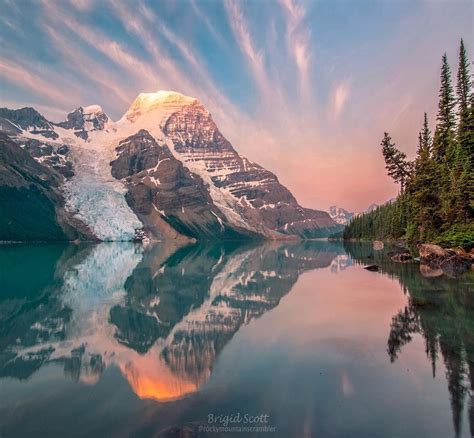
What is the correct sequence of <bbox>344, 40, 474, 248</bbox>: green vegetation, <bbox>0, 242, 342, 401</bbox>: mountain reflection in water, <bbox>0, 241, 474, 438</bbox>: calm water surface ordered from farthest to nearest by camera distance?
<bbox>344, 40, 474, 248</bbox>: green vegetation
<bbox>0, 242, 342, 401</bbox>: mountain reflection in water
<bbox>0, 241, 474, 438</bbox>: calm water surface

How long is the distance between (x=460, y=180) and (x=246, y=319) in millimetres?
40289

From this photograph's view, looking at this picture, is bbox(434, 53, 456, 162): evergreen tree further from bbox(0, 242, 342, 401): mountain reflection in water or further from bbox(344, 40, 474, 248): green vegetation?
bbox(0, 242, 342, 401): mountain reflection in water

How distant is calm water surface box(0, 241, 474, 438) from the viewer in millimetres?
9953

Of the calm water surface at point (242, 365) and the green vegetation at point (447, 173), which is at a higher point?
the green vegetation at point (447, 173)

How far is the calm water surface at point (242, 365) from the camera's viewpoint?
32.7 feet

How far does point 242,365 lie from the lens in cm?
1463

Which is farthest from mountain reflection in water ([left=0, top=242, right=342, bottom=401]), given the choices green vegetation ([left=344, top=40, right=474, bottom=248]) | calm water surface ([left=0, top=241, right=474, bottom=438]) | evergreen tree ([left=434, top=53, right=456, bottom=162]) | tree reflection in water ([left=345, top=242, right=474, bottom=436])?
evergreen tree ([left=434, top=53, right=456, bottom=162])

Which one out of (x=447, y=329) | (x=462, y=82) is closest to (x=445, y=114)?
(x=462, y=82)

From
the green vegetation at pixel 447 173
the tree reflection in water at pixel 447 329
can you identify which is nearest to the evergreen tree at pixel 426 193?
the green vegetation at pixel 447 173

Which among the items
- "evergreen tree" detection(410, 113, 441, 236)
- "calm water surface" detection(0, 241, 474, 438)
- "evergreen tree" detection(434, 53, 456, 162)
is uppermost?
"evergreen tree" detection(434, 53, 456, 162)

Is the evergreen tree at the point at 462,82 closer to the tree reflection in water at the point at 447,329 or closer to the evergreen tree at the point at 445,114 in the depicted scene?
the evergreen tree at the point at 445,114

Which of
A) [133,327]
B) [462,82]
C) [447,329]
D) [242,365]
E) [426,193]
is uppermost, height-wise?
[462,82]

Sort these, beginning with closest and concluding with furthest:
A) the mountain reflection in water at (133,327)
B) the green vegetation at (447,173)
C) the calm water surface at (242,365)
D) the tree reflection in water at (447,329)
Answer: the calm water surface at (242,365), the tree reflection in water at (447,329), the mountain reflection in water at (133,327), the green vegetation at (447,173)

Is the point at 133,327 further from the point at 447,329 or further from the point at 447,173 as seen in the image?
the point at 447,173
